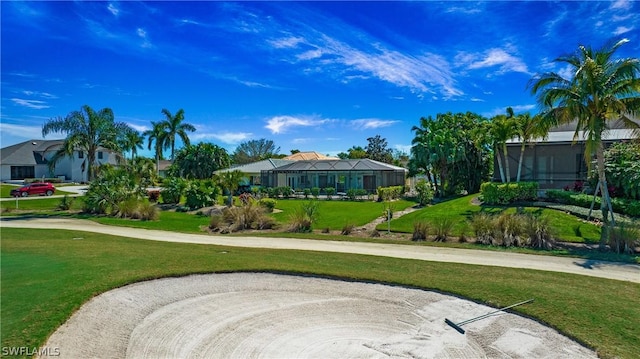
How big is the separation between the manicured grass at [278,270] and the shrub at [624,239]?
486cm

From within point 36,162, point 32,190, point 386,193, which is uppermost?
point 36,162

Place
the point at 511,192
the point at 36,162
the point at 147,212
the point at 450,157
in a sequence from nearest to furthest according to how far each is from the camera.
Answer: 1. the point at 511,192
2. the point at 147,212
3. the point at 450,157
4. the point at 36,162

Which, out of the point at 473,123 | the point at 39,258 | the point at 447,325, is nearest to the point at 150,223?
the point at 39,258

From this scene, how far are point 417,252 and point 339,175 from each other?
29546mm

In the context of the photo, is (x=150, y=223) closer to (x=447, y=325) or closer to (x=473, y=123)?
(x=447, y=325)

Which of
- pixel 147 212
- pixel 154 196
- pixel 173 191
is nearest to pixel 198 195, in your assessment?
pixel 173 191

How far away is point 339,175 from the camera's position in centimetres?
4350

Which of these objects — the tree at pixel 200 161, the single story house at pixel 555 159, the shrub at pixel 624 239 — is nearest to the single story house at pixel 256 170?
the tree at pixel 200 161

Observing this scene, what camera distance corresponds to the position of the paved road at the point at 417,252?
11.4 meters

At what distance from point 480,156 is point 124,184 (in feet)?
99.6

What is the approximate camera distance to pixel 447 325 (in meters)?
7.56

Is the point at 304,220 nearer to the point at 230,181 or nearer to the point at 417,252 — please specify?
the point at 417,252

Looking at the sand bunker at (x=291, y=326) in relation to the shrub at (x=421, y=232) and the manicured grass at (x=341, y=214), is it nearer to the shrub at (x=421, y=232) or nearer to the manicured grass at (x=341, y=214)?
the shrub at (x=421, y=232)

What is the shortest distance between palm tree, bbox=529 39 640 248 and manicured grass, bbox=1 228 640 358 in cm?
696
